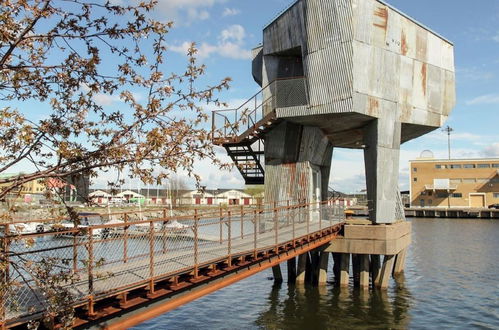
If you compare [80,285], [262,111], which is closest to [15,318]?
[80,285]

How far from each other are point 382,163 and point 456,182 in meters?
81.2

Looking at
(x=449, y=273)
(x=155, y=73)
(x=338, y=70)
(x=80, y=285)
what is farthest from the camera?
(x=449, y=273)

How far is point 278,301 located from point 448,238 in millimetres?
35556

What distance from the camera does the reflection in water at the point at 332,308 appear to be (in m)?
17.6

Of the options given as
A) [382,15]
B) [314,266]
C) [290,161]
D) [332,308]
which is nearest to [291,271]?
[314,266]

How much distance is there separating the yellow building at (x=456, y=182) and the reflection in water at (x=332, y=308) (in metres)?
78.8

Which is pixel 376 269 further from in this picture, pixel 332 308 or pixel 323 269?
pixel 332 308

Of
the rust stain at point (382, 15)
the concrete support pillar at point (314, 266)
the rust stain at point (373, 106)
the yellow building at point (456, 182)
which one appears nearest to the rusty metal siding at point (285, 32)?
the rust stain at point (382, 15)

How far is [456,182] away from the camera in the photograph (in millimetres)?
93688

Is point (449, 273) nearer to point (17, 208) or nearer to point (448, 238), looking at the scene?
point (448, 238)

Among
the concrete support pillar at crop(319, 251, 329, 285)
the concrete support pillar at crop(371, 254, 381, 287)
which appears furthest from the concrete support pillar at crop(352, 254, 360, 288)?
the concrete support pillar at crop(319, 251, 329, 285)

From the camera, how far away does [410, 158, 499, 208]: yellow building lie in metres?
92.1

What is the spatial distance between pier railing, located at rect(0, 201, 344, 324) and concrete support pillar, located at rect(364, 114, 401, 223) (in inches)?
154

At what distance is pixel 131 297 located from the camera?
954cm
